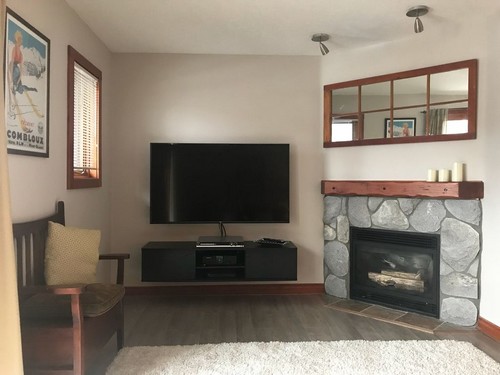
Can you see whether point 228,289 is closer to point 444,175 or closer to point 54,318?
point 54,318

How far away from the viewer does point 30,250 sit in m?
2.25

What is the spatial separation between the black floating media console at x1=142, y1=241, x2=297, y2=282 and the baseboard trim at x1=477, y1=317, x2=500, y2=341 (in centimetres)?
155

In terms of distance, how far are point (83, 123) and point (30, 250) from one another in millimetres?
1379

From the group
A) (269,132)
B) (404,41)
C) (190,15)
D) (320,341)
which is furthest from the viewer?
(269,132)

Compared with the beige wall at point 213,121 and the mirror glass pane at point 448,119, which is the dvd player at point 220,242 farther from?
the mirror glass pane at point 448,119

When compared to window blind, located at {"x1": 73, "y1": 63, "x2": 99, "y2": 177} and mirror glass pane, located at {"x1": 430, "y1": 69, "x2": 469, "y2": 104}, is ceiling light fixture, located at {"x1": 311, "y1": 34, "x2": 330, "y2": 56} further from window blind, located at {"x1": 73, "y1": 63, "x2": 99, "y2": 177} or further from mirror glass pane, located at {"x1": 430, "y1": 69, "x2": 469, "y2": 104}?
window blind, located at {"x1": 73, "y1": 63, "x2": 99, "y2": 177}

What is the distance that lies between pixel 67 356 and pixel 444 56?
3578mm

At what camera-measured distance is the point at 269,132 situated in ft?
13.2

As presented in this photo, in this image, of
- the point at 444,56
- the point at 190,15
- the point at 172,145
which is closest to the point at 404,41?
the point at 444,56

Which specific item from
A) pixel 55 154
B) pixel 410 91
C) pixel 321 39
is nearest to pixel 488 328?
pixel 410 91

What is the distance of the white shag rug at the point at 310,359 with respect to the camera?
2.36 m

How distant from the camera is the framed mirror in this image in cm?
323

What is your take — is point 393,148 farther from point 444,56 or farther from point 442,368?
point 442,368

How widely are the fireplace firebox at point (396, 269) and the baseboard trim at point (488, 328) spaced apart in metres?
0.34
